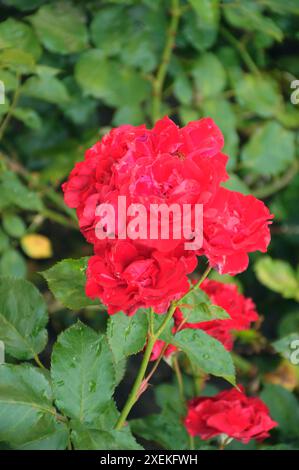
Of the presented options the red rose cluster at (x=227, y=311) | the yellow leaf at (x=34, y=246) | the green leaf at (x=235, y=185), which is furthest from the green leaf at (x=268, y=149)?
the red rose cluster at (x=227, y=311)

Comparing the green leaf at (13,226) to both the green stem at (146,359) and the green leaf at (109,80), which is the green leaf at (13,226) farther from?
the green stem at (146,359)

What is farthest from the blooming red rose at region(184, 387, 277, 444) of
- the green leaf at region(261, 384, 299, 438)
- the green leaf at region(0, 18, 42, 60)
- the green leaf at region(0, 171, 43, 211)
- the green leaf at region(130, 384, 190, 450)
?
Result: the green leaf at region(0, 18, 42, 60)

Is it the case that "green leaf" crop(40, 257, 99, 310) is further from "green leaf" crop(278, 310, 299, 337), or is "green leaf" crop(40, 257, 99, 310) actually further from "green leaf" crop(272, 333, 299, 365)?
"green leaf" crop(278, 310, 299, 337)

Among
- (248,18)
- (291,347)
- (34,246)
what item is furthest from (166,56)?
(291,347)

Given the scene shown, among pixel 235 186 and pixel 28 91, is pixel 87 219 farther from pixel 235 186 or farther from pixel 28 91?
pixel 235 186

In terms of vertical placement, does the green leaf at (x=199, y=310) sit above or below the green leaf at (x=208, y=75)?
above

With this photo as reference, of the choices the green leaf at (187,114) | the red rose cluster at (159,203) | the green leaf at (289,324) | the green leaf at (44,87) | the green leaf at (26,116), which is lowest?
the green leaf at (289,324)

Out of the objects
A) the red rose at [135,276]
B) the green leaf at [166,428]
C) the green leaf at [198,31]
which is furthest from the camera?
the green leaf at [198,31]

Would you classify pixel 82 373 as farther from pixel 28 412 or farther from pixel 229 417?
pixel 229 417
